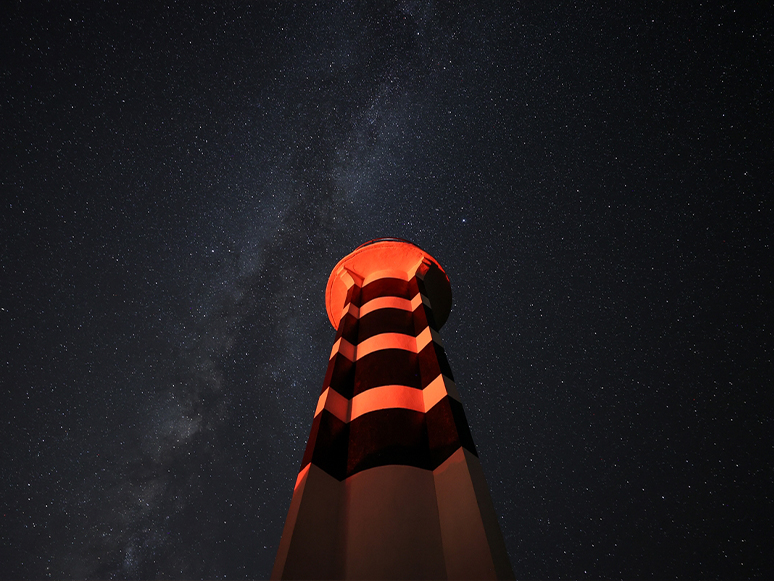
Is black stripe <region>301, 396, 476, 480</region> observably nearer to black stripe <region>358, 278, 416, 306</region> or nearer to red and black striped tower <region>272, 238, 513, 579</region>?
red and black striped tower <region>272, 238, 513, 579</region>

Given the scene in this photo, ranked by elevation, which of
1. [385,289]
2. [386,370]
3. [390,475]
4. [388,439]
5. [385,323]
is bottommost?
[390,475]

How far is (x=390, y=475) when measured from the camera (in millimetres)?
4617

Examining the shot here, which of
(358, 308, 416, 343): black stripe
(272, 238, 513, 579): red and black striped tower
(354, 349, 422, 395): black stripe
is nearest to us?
(272, 238, 513, 579): red and black striped tower

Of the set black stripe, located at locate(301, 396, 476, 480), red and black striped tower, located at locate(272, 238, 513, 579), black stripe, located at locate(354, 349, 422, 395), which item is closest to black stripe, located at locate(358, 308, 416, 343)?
red and black striped tower, located at locate(272, 238, 513, 579)

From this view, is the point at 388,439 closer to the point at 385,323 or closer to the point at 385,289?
the point at 385,323

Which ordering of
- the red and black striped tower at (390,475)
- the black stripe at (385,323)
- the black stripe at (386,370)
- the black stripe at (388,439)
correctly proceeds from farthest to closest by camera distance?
the black stripe at (385,323)
the black stripe at (386,370)
the black stripe at (388,439)
the red and black striped tower at (390,475)

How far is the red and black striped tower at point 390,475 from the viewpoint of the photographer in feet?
12.2

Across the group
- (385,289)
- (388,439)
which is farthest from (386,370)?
(385,289)

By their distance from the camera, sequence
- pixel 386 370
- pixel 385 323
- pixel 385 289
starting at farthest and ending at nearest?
pixel 385 289 → pixel 385 323 → pixel 386 370

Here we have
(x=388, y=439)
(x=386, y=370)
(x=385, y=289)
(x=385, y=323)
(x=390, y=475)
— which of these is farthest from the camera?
(x=385, y=289)

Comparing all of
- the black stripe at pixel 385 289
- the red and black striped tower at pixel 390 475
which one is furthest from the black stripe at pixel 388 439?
the black stripe at pixel 385 289

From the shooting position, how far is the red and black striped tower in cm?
372

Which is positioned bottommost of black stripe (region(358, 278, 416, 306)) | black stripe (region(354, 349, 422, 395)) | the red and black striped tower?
the red and black striped tower

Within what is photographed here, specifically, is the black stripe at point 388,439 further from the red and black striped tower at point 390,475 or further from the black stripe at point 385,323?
the black stripe at point 385,323
